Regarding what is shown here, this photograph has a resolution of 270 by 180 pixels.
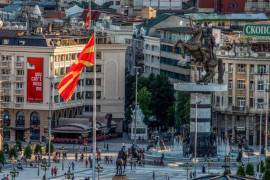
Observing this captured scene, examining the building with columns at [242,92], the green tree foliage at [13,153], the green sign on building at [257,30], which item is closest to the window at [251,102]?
the building with columns at [242,92]

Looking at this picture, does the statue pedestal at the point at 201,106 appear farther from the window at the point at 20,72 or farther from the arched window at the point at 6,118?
the window at the point at 20,72

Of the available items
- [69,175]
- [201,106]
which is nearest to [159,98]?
[201,106]

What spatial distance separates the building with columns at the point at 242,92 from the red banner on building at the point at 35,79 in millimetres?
16356

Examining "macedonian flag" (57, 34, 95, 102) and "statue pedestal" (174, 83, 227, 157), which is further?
"statue pedestal" (174, 83, 227, 157)

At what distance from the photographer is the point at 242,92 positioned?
14350 centimetres

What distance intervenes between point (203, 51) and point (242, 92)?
71.9 feet

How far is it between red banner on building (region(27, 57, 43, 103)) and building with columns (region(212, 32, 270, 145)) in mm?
16356

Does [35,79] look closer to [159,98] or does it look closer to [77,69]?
[159,98]

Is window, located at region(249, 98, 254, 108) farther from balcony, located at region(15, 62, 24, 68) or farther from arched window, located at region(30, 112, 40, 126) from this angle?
balcony, located at region(15, 62, 24, 68)

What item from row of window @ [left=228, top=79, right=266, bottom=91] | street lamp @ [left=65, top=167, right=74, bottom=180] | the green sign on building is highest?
the green sign on building

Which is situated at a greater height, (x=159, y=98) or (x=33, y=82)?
(x=33, y=82)

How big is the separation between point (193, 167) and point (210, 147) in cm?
440

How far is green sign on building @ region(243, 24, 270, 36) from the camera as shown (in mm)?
148000

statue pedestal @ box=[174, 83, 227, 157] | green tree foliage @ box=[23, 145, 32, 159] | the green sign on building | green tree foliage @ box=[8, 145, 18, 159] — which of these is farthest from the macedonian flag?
the green sign on building
